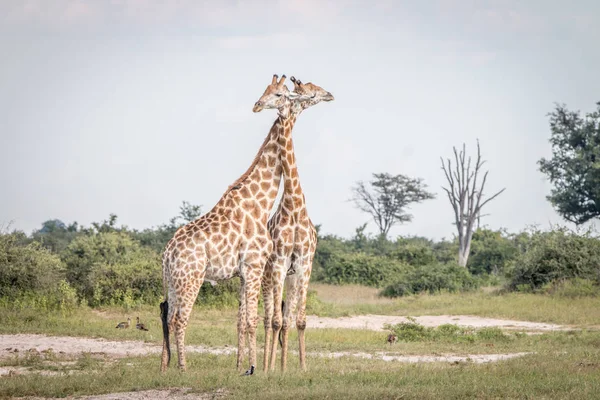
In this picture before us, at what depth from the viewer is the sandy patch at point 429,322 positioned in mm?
19703

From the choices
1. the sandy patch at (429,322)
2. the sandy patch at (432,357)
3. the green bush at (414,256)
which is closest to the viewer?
the sandy patch at (432,357)

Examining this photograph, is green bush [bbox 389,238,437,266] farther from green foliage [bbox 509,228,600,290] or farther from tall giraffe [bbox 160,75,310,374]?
tall giraffe [bbox 160,75,310,374]

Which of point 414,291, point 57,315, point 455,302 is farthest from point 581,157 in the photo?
point 57,315

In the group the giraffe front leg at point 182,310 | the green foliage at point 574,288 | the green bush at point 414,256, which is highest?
the green bush at point 414,256

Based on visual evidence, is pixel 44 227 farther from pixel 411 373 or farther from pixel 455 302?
pixel 411 373

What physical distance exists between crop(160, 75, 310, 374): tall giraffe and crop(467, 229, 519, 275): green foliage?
30.3 metres

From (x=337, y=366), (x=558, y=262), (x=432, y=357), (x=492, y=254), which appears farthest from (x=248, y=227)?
(x=492, y=254)

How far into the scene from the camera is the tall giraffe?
11.0 m

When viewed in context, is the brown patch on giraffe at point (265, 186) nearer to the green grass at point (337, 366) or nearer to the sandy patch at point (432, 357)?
the green grass at point (337, 366)

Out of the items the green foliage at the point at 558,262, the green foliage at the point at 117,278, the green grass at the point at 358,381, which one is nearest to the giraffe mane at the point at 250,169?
the green grass at the point at 358,381

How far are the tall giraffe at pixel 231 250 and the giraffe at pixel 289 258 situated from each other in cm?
18

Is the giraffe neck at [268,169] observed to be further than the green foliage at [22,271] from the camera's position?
No

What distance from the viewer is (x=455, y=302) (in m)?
25.7

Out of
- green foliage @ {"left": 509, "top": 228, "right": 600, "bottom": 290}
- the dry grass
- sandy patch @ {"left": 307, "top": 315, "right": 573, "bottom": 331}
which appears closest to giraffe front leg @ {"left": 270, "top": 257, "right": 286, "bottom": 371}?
sandy patch @ {"left": 307, "top": 315, "right": 573, "bottom": 331}
